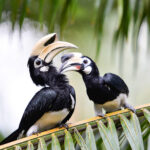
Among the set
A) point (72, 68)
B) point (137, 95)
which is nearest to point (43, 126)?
point (72, 68)

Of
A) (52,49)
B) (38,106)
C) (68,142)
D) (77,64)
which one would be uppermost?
(52,49)

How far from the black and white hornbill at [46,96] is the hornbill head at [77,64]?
0.08 m

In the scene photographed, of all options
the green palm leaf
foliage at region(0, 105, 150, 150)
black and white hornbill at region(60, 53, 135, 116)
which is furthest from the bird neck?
the green palm leaf

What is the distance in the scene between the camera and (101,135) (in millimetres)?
1778

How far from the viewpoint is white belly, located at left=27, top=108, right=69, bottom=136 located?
2.21 m

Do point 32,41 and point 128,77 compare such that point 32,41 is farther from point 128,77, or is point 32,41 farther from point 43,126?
point 43,126

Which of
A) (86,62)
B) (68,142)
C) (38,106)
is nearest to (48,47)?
(86,62)

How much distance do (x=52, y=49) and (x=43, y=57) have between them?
106 millimetres

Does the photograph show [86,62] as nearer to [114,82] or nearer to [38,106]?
[114,82]

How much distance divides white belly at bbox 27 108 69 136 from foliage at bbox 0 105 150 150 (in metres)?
0.25

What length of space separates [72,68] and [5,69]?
5983 mm

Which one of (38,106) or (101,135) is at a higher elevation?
(38,106)

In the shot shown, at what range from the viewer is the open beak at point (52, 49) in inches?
87.0

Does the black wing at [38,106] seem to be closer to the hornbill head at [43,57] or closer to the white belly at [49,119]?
the white belly at [49,119]
